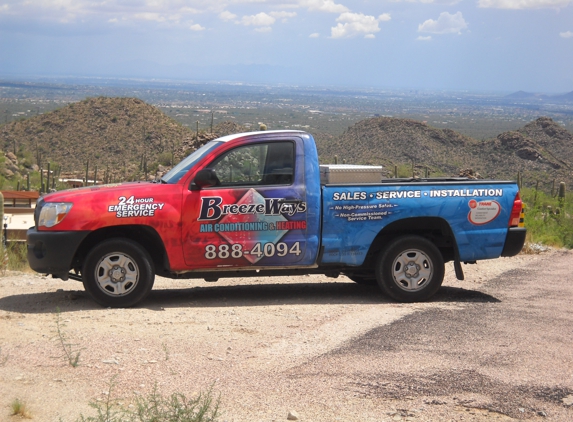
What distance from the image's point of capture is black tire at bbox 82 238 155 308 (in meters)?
8.63

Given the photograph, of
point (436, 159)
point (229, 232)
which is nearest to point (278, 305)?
point (229, 232)

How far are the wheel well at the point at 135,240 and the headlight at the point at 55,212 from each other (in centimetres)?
39

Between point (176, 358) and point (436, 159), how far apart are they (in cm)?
4045

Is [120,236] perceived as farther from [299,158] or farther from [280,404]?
[280,404]

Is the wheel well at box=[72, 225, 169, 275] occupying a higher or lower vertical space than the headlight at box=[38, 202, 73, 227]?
lower

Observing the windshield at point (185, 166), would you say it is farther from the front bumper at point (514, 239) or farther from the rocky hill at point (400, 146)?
the rocky hill at point (400, 146)

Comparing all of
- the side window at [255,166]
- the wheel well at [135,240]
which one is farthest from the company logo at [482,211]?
the wheel well at [135,240]

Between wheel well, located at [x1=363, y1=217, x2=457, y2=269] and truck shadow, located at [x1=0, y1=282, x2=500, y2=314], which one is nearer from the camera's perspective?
truck shadow, located at [x1=0, y1=282, x2=500, y2=314]

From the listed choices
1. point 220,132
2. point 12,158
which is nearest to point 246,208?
point 220,132

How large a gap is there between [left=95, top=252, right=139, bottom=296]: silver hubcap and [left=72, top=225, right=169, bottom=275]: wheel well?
0.84 ft

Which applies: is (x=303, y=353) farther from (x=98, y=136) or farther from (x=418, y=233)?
(x=98, y=136)

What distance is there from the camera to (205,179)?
8.66 meters

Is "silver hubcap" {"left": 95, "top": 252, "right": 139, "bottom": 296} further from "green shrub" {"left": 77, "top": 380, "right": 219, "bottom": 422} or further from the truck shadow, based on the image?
"green shrub" {"left": 77, "top": 380, "right": 219, "bottom": 422}

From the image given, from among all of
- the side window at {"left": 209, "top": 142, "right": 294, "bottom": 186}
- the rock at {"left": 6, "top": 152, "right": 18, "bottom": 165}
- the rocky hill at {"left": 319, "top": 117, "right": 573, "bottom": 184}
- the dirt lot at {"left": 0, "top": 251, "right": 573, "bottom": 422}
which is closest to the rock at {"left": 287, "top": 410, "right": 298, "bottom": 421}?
the dirt lot at {"left": 0, "top": 251, "right": 573, "bottom": 422}
